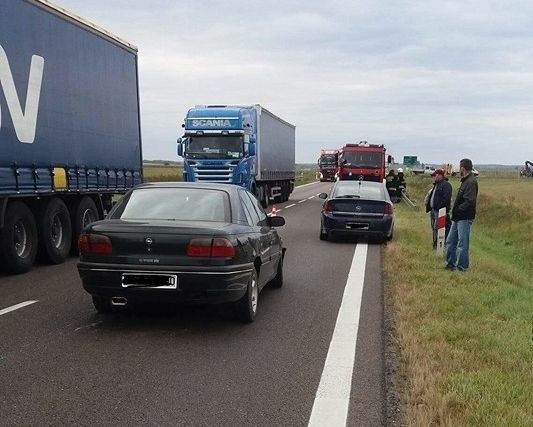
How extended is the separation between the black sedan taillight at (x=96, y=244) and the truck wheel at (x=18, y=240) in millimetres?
3916

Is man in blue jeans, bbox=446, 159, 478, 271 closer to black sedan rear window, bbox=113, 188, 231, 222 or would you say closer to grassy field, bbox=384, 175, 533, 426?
grassy field, bbox=384, 175, 533, 426

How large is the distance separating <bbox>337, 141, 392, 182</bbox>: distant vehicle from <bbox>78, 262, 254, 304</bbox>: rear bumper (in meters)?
23.7

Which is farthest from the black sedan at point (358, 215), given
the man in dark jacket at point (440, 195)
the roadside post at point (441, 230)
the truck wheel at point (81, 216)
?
the truck wheel at point (81, 216)

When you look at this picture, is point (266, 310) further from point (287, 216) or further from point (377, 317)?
point (287, 216)

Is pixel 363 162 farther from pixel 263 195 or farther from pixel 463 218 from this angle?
pixel 463 218

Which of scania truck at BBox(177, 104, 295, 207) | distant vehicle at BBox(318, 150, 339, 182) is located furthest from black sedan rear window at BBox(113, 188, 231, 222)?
distant vehicle at BBox(318, 150, 339, 182)

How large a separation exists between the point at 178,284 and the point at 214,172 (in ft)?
51.7

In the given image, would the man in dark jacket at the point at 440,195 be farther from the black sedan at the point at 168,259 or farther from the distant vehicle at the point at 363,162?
the distant vehicle at the point at 363,162

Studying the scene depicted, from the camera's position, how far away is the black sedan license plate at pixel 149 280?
6195mm

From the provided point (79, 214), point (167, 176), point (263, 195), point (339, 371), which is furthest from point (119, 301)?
point (167, 176)

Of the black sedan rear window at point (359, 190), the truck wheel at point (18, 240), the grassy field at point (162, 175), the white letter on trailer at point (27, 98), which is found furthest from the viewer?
the grassy field at point (162, 175)

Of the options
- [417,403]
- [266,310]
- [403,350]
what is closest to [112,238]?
[266,310]

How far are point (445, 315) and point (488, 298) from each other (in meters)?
1.47

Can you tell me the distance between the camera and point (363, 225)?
14.7m
